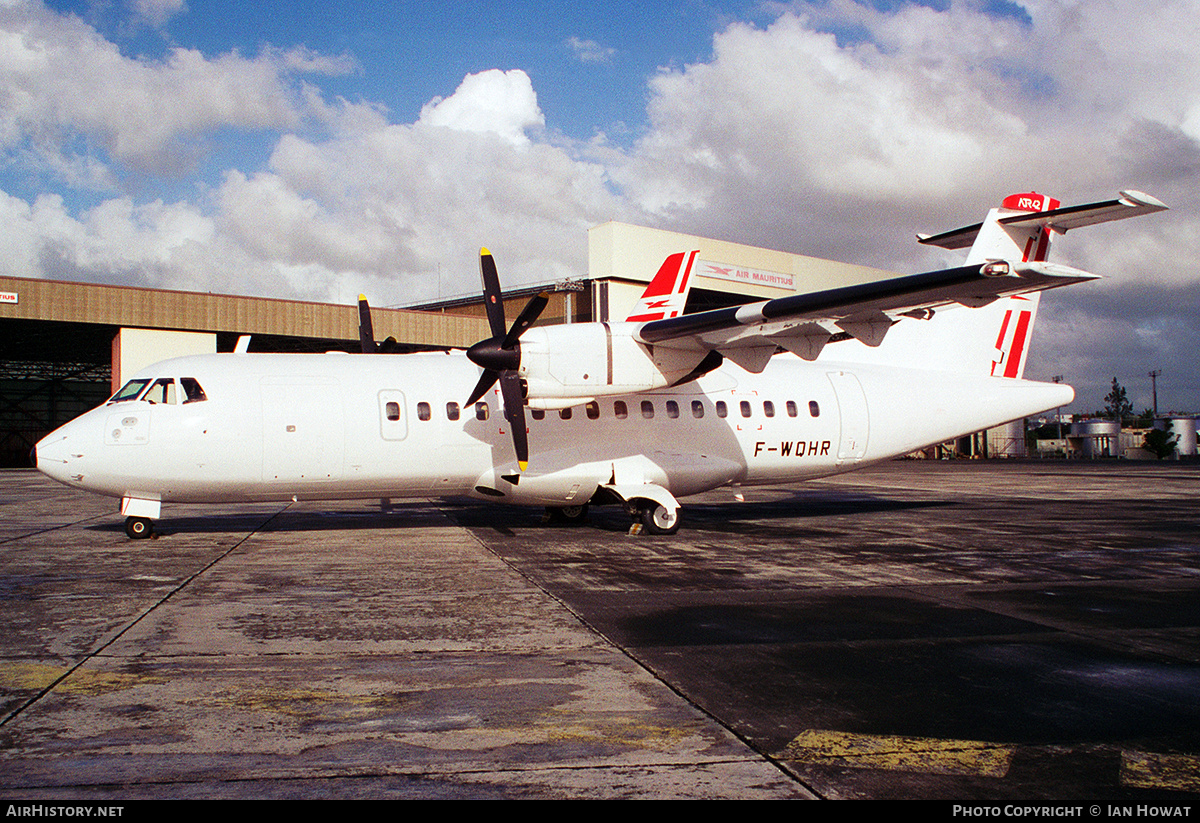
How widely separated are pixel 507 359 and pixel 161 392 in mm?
5660

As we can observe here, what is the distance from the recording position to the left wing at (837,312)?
1112cm

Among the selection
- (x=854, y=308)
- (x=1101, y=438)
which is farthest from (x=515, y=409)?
(x=1101, y=438)

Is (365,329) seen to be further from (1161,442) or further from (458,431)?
(1161,442)

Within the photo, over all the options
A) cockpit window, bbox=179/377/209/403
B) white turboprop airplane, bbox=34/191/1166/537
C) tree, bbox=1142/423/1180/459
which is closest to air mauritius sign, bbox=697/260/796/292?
white turboprop airplane, bbox=34/191/1166/537

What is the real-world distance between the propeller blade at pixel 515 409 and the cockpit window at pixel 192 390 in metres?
4.87

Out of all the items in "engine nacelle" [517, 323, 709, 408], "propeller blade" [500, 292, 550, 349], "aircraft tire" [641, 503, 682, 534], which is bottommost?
"aircraft tire" [641, 503, 682, 534]

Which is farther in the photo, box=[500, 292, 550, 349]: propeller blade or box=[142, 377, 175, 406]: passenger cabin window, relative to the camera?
box=[142, 377, 175, 406]: passenger cabin window

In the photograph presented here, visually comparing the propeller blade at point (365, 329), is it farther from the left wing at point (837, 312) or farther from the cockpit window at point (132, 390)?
the left wing at point (837, 312)

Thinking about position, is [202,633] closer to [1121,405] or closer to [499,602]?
[499,602]

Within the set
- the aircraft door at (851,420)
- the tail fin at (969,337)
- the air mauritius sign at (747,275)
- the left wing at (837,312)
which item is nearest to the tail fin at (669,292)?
the left wing at (837,312)

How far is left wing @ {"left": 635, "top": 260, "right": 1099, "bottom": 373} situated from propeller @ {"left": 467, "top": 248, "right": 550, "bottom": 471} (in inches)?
80.9

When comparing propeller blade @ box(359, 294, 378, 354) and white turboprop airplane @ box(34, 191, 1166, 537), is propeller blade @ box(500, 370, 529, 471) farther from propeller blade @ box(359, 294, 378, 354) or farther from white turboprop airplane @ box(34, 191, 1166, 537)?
propeller blade @ box(359, 294, 378, 354)

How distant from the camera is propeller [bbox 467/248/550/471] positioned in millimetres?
12852

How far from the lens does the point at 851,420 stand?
1691 cm
